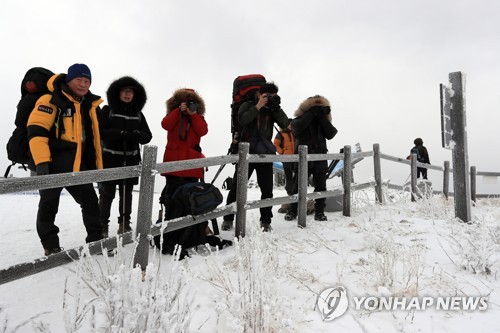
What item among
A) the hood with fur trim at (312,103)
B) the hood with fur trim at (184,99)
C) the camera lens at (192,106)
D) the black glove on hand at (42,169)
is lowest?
the black glove on hand at (42,169)

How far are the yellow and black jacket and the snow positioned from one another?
941 mm

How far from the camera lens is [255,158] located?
4133mm

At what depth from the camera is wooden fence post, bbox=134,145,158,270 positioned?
9.22 ft

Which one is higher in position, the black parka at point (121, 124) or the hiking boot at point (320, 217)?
the black parka at point (121, 124)

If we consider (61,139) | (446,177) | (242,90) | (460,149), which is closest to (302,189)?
(242,90)

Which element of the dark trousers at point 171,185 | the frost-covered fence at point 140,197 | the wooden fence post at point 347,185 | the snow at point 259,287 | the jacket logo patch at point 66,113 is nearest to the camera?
the snow at point 259,287

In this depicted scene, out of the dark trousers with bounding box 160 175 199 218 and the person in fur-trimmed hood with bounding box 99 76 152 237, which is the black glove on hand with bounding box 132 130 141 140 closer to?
the person in fur-trimmed hood with bounding box 99 76 152 237

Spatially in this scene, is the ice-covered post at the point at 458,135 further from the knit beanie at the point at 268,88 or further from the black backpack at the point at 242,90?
the black backpack at the point at 242,90

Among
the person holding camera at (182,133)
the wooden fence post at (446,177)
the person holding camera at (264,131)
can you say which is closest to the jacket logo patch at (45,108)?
the person holding camera at (182,133)

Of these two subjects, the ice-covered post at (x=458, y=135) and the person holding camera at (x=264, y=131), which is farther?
the ice-covered post at (x=458, y=135)

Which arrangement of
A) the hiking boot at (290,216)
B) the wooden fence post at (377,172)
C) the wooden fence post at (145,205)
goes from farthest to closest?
the wooden fence post at (377,172) < the hiking boot at (290,216) < the wooden fence post at (145,205)

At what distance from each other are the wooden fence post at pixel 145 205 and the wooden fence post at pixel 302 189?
2.50 metres

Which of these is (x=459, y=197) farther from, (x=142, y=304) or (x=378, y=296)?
(x=142, y=304)

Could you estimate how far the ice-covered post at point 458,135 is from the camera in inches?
185
